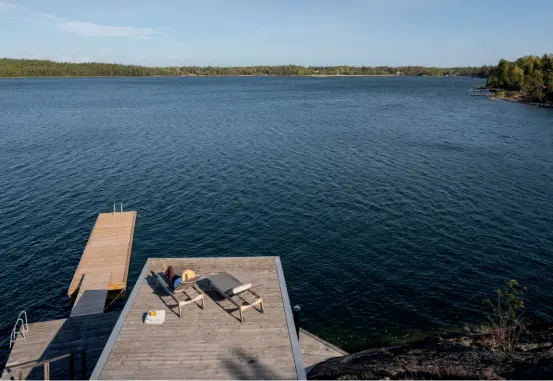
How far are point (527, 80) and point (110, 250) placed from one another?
155 metres

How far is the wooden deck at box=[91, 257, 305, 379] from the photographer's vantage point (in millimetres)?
12711

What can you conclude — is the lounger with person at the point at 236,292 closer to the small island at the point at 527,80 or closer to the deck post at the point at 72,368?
the deck post at the point at 72,368

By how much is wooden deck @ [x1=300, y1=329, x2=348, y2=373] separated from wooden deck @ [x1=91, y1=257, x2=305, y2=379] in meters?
3.87

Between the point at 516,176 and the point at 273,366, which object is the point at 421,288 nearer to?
the point at 273,366

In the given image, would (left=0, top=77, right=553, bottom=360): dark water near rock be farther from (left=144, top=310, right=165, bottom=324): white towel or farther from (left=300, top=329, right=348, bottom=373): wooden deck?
(left=144, top=310, right=165, bottom=324): white towel

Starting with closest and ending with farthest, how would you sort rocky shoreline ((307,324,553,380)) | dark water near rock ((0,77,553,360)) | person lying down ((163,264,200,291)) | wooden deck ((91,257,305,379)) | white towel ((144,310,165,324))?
wooden deck ((91,257,305,379))
rocky shoreline ((307,324,553,380))
white towel ((144,310,165,324))
person lying down ((163,264,200,291))
dark water near rock ((0,77,553,360))

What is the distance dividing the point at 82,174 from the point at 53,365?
3828cm

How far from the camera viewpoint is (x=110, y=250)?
101 ft

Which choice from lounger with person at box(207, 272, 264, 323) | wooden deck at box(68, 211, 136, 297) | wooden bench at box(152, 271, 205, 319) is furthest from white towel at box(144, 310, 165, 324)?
wooden deck at box(68, 211, 136, 297)

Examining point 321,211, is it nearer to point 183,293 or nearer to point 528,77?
point 183,293

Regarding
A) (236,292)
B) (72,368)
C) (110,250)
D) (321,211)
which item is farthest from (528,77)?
(72,368)

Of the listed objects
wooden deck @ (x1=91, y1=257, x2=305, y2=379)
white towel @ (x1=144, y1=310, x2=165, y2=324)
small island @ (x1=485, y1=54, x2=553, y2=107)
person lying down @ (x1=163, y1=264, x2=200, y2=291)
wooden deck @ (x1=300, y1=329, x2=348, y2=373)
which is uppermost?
small island @ (x1=485, y1=54, x2=553, y2=107)

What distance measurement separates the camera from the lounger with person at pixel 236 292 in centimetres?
1598

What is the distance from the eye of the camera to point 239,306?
15508 mm
